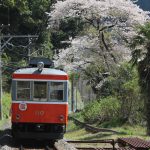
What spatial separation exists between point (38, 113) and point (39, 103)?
369 mm

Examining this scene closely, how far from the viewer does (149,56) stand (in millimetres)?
23359

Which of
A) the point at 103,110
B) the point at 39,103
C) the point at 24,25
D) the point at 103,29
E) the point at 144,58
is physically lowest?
the point at 103,110

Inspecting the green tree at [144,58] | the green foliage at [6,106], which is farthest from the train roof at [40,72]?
the green foliage at [6,106]

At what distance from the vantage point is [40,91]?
19109 millimetres

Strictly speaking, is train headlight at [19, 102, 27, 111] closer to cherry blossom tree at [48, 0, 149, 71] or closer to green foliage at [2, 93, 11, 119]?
cherry blossom tree at [48, 0, 149, 71]

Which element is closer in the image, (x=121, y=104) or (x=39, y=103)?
(x=39, y=103)

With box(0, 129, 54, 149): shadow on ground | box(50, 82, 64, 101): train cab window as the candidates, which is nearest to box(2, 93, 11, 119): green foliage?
box(0, 129, 54, 149): shadow on ground

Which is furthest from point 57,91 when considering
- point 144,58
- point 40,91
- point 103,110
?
point 103,110

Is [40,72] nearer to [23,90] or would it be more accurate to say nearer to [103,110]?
[23,90]

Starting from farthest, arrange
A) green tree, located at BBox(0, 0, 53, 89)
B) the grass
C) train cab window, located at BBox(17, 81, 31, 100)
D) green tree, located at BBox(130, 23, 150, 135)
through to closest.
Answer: green tree, located at BBox(0, 0, 53, 89) → the grass → green tree, located at BBox(130, 23, 150, 135) → train cab window, located at BBox(17, 81, 31, 100)

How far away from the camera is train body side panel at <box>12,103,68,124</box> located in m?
18.8

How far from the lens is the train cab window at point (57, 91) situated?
19.1 metres

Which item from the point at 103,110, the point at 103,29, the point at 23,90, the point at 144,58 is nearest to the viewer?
the point at 23,90

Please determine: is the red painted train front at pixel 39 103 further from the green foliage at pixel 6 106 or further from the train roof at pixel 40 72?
the green foliage at pixel 6 106
